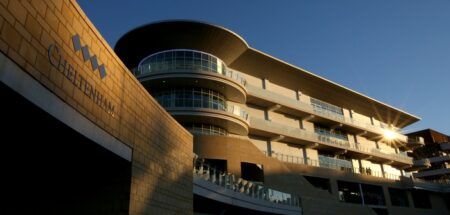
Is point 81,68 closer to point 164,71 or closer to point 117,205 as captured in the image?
point 117,205

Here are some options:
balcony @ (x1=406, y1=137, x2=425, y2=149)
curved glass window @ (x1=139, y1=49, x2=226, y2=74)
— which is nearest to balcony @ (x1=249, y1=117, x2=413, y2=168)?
balcony @ (x1=406, y1=137, x2=425, y2=149)

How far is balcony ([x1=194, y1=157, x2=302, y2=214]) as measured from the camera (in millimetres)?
A: 18812

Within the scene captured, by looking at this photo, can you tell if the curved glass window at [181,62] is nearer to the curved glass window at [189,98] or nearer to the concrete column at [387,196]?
the curved glass window at [189,98]

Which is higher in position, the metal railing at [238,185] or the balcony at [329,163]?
the balcony at [329,163]

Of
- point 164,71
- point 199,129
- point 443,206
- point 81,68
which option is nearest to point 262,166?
point 199,129

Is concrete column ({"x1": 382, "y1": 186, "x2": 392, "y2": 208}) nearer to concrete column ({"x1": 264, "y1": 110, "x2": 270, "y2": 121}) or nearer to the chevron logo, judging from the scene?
concrete column ({"x1": 264, "y1": 110, "x2": 270, "y2": 121})

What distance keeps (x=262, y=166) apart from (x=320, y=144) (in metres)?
15.1

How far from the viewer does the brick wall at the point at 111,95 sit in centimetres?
694

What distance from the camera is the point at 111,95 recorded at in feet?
33.9

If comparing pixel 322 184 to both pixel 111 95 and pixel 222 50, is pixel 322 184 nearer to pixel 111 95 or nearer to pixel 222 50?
pixel 222 50

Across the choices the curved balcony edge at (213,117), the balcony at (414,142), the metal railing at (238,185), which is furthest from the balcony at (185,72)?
the balcony at (414,142)

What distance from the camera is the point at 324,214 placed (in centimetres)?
3259

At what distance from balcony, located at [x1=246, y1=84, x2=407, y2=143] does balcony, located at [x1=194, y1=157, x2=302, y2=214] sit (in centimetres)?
1431

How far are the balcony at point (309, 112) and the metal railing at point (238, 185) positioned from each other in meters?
14.3
